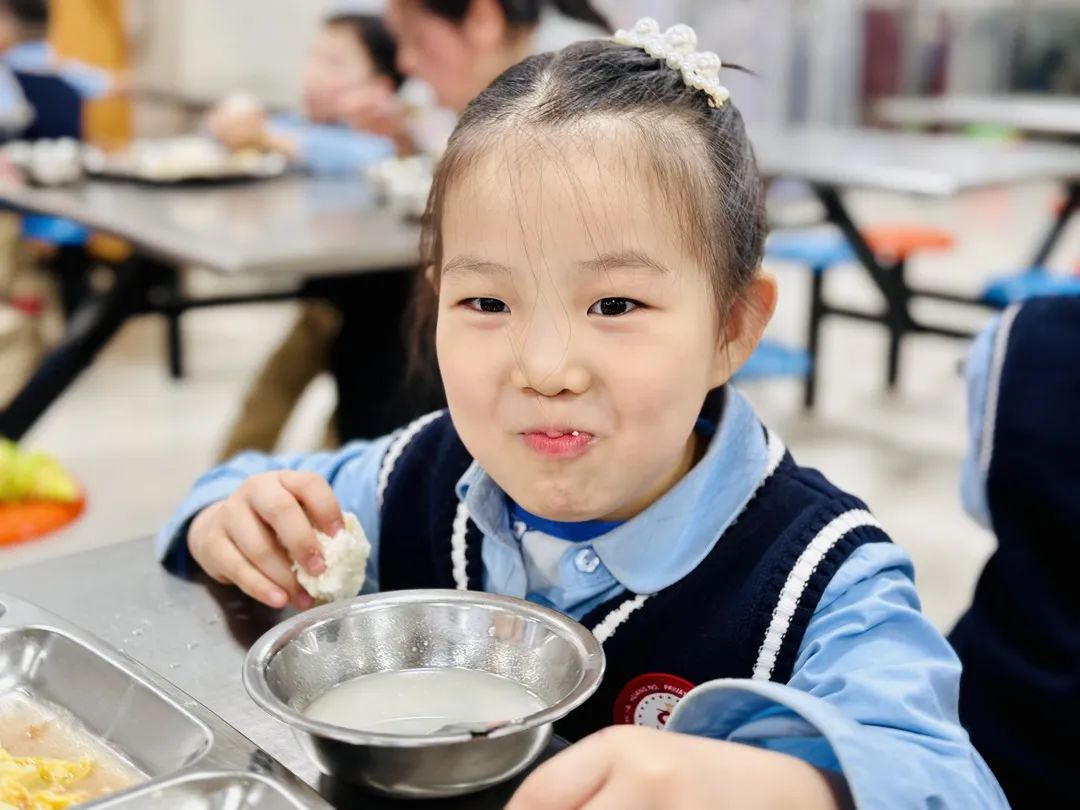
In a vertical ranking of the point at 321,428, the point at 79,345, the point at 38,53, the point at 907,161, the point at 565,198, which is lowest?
the point at 321,428

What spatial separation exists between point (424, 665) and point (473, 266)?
26 cm

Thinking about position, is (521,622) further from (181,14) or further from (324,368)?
(181,14)

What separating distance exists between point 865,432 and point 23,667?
3449 millimetres

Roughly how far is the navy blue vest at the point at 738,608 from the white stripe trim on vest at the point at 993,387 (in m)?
0.29

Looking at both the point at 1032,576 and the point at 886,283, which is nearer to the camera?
the point at 1032,576

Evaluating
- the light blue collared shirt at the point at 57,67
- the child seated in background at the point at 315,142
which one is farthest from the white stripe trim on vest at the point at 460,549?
the light blue collared shirt at the point at 57,67

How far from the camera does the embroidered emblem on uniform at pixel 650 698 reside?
2.86ft

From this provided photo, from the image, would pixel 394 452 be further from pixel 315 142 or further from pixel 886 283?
pixel 886 283

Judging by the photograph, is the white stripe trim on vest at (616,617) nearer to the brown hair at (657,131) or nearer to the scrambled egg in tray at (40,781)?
the brown hair at (657,131)

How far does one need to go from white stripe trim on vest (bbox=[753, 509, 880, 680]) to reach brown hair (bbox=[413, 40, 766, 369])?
0.18 m

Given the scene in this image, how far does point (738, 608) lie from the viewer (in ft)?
2.79

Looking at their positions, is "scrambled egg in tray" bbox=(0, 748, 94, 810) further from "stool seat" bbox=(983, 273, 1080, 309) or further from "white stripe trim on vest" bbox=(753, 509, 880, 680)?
"stool seat" bbox=(983, 273, 1080, 309)

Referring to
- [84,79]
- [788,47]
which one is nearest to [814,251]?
[84,79]

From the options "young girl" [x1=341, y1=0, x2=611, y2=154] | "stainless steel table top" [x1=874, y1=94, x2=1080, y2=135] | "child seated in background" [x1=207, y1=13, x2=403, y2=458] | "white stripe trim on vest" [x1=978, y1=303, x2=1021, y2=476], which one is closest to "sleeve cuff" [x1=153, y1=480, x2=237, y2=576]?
"white stripe trim on vest" [x1=978, y1=303, x2=1021, y2=476]
